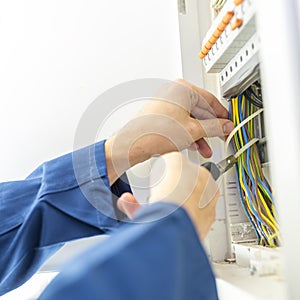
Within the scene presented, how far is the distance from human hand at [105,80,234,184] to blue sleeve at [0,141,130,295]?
0.04m

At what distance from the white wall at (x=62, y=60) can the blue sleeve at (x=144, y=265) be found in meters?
0.69

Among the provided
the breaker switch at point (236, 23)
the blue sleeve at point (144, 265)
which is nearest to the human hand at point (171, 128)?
the breaker switch at point (236, 23)

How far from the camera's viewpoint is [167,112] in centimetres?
71

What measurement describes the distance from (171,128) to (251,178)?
0.60 ft

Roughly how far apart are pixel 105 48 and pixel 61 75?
0.14m

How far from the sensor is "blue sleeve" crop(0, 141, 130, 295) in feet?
2.23

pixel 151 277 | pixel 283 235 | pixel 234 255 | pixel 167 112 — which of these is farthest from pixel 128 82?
pixel 151 277

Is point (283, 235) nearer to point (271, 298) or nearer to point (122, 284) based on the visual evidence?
point (271, 298)

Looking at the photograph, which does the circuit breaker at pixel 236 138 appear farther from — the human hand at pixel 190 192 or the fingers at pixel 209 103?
the human hand at pixel 190 192

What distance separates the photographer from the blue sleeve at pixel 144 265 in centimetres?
19

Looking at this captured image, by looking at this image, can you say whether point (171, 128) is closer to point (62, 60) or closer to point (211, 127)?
point (211, 127)

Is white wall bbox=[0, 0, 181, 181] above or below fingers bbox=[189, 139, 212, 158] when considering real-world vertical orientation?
above

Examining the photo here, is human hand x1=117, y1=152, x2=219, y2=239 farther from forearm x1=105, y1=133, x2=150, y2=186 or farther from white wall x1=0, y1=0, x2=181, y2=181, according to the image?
white wall x1=0, y1=0, x2=181, y2=181

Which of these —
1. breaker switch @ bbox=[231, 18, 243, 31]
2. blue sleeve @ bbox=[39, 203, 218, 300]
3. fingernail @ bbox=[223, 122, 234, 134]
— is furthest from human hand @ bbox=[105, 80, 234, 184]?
blue sleeve @ bbox=[39, 203, 218, 300]
